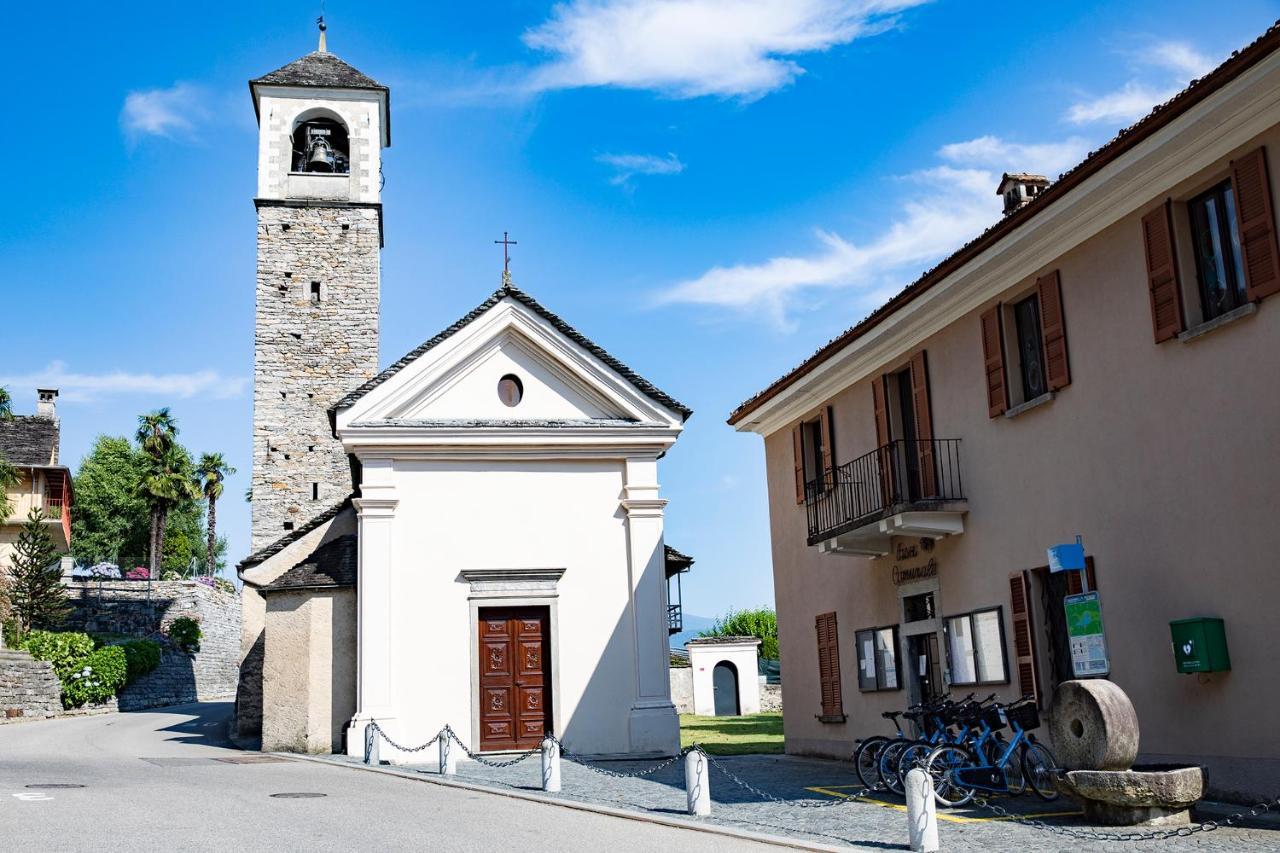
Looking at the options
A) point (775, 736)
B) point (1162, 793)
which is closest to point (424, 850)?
point (1162, 793)

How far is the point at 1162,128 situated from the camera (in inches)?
428

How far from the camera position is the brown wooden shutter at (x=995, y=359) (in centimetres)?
1442

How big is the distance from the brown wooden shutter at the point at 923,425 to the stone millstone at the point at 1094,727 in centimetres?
552

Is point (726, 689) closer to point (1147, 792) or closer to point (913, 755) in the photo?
point (913, 755)

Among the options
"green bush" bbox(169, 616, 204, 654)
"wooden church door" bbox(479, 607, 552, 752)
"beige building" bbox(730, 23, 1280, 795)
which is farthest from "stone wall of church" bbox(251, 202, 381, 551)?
"green bush" bbox(169, 616, 204, 654)

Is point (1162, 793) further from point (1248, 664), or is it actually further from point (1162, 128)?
point (1162, 128)

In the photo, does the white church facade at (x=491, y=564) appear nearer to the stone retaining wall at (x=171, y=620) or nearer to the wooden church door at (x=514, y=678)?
the wooden church door at (x=514, y=678)

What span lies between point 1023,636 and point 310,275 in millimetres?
25867

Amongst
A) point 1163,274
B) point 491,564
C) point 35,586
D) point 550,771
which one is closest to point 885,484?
point 1163,274

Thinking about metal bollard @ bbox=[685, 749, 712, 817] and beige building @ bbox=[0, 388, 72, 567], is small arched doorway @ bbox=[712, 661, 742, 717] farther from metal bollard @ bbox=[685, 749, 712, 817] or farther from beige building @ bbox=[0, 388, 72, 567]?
metal bollard @ bbox=[685, 749, 712, 817]

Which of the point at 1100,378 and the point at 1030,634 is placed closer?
the point at 1100,378

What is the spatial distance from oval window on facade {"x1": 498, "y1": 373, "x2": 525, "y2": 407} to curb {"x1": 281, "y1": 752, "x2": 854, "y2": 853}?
6790 mm

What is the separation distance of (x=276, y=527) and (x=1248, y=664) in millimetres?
25880

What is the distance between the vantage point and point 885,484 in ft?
55.1
